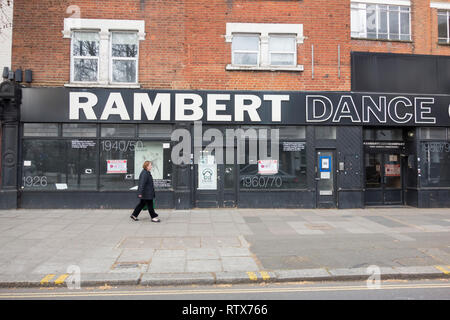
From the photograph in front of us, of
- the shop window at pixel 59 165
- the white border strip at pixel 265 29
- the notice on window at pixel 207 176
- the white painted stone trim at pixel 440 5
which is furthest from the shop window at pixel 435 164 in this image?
the shop window at pixel 59 165

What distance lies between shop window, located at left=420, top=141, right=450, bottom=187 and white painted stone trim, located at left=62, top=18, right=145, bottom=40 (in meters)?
11.6

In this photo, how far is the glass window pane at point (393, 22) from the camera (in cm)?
1315

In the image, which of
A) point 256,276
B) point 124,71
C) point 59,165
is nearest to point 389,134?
point 256,276

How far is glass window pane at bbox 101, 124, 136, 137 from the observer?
11.6 meters

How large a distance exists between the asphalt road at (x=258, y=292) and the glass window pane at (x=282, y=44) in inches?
366

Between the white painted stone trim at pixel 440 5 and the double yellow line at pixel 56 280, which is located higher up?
the white painted stone trim at pixel 440 5

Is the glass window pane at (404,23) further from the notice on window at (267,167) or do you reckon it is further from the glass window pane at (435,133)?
the notice on window at (267,167)

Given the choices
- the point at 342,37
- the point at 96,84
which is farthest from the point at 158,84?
the point at 342,37

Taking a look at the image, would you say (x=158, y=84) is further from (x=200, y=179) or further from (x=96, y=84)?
(x=200, y=179)

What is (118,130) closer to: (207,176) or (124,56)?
(124,56)

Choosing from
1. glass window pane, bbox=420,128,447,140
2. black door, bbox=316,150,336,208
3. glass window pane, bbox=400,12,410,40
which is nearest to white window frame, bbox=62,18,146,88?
black door, bbox=316,150,336,208

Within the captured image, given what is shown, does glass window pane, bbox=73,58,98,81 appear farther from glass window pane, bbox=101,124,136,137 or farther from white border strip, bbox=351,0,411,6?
white border strip, bbox=351,0,411,6

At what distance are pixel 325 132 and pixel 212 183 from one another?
467cm

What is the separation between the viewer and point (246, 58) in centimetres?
1215
